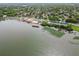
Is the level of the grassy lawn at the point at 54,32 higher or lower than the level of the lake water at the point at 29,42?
higher

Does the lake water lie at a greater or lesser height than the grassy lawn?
lesser

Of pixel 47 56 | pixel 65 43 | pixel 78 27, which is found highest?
pixel 78 27

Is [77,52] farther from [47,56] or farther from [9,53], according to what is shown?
[9,53]

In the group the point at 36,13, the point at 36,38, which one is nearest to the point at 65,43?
the point at 36,38

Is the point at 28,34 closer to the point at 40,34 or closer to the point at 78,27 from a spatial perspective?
the point at 40,34

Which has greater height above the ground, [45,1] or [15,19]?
[45,1]

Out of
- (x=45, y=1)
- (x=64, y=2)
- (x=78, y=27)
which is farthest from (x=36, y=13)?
(x=78, y=27)
